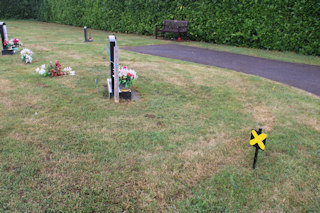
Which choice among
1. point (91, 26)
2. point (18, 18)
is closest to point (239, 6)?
point (91, 26)

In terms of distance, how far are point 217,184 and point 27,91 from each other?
4.05 metres

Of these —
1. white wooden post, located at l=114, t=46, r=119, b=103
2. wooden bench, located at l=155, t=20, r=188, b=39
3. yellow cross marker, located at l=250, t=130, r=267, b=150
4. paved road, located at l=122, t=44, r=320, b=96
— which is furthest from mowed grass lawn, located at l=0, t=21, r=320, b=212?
wooden bench, located at l=155, t=20, r=188, b=39

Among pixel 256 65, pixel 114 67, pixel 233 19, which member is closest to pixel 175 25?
pixel 233 19

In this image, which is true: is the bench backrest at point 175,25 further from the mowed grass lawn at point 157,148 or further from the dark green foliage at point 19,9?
the dark green foliage at point 19,9

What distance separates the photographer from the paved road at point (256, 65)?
615 centimetres

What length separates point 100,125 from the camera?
3508 millimetres

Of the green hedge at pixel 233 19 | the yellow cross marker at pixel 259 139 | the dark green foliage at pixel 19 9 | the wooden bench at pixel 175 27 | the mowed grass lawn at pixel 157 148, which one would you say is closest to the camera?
the mowed grass lawn at pixel 157 148

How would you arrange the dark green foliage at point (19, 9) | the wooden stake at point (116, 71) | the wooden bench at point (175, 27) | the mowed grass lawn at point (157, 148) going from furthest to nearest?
the dark green foliage at point (19, 9) → the wooden bench at point (175, 27) → the wooden stake at point (116, 71) → the mowed grass lawn at point (157, 148)

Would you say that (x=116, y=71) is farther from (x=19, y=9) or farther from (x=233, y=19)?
(x=19, y=9)

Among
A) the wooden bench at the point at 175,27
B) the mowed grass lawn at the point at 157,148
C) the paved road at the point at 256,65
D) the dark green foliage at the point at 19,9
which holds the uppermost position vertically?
the dark green foliage at the point at 19,9

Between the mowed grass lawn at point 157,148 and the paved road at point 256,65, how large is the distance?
3.22 ft

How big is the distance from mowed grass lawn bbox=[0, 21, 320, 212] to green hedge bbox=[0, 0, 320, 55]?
527 centimetres

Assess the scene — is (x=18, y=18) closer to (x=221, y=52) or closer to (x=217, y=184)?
(x=221, y=52)

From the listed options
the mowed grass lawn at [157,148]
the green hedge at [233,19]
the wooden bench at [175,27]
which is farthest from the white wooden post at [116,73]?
the wooden bench at [175,27]
